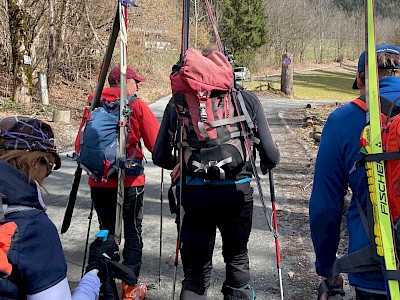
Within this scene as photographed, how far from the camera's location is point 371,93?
1.72 metres

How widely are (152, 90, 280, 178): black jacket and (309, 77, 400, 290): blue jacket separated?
82cm

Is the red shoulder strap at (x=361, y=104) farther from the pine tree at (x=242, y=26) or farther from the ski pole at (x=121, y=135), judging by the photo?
the pine tree at (x=242, y=26)

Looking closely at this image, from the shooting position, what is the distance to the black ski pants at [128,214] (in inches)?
140

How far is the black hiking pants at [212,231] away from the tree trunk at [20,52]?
13.2 m

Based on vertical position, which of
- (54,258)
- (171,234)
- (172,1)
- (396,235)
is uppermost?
(172,1)

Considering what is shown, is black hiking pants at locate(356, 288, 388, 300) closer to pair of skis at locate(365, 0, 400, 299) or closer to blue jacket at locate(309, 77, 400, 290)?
blue jacket at locate(309, 77, 400, 290)

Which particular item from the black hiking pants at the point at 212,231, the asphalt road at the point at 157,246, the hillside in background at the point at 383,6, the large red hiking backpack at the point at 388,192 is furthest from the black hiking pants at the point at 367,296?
the hillside in background at the point at 383,6

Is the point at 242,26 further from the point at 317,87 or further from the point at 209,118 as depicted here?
the point at 209,118

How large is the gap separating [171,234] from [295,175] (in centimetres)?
361

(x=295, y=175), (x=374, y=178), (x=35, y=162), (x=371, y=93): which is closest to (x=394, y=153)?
(x=374, y=178)

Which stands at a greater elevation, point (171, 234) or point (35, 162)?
point (35, 162)

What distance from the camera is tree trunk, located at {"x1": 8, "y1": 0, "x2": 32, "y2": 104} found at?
13984 mm

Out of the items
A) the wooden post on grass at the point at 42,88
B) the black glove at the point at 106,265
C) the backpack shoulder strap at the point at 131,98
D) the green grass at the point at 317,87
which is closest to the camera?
the black glove at the point at 106,265

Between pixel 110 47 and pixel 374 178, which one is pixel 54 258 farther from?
pixel 110 47
